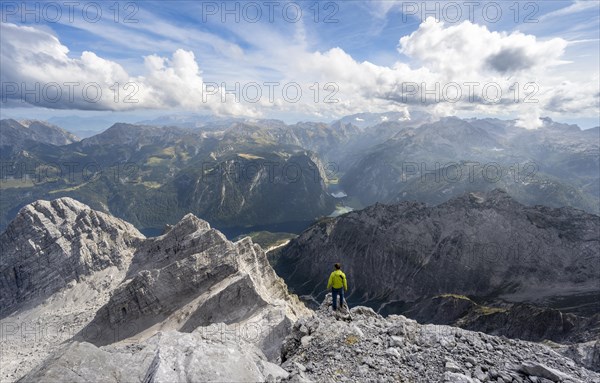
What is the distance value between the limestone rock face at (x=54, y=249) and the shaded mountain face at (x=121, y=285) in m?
0.29

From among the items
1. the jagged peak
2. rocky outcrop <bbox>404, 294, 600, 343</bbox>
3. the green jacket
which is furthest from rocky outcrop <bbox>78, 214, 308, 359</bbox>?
rocky outcrop <bbox>404, 294, 600, 343</bbox>

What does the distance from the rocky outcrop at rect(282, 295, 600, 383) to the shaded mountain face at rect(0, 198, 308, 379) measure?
114 feet

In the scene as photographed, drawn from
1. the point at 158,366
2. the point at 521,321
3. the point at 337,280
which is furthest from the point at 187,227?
the point at 521,321

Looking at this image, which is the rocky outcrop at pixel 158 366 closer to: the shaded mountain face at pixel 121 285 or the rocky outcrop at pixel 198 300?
the shaded mountain face at pixel 121 285

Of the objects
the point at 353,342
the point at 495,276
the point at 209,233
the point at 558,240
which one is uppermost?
the point at 353,342

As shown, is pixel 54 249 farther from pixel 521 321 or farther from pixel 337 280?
pixel 521 321

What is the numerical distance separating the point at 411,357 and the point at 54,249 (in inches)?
4664

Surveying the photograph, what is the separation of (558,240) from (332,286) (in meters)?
217

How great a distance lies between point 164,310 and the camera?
262 ft

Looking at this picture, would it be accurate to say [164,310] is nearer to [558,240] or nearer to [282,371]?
[282,371]

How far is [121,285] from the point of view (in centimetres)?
8506

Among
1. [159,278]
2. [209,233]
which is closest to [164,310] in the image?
[159,278]

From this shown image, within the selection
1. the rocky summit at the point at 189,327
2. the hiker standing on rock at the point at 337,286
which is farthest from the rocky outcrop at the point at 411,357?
the hiker standing on rock at the point at 337,286

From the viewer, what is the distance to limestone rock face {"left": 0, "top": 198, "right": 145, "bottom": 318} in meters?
97.4
